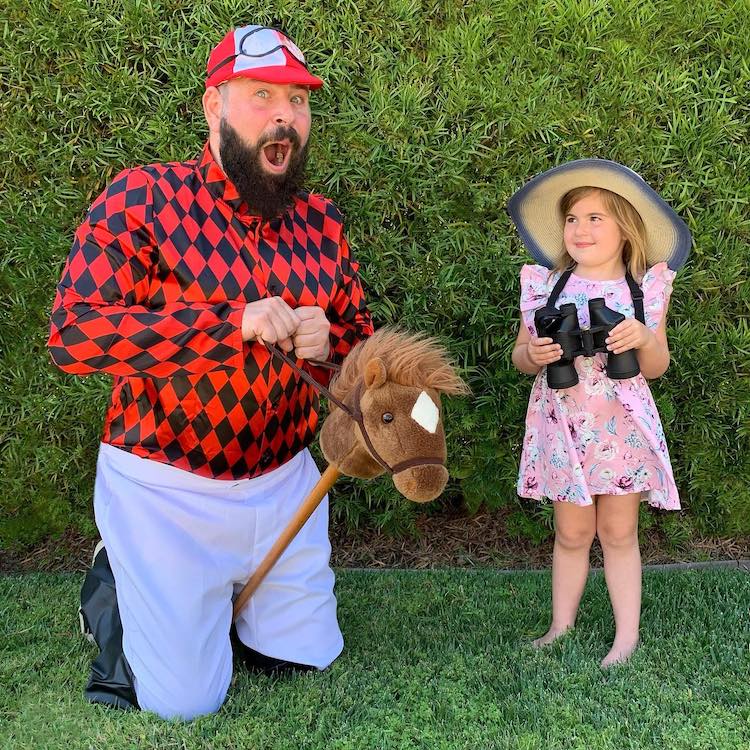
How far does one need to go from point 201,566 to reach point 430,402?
900 mm

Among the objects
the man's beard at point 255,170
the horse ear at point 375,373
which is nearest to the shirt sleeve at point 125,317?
the man's beard at point 255,170

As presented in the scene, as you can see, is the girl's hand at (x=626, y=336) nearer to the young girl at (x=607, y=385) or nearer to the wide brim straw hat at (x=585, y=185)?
the young girl at (x=607, y=385)

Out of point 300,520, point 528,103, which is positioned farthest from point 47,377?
point 528,103

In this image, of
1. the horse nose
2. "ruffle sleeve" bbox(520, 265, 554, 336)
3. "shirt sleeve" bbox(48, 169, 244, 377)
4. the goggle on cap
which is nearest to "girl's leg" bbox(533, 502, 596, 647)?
"ruffle sleeve" bbox(520, 265, 554, 336)

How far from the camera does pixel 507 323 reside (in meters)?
3.79

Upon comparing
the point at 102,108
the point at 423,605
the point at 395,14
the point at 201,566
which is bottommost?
the point at 423,605

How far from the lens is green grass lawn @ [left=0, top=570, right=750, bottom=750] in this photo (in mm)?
2420

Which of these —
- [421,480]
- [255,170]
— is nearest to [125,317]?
[255,170]

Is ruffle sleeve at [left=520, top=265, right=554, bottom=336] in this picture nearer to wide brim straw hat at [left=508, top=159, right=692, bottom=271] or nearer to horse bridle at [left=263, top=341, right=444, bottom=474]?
wide brim straw hat at [left=508, top=159, right=692, bottom=271]

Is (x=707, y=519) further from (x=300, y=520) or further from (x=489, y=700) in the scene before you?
(x=300, y=520)

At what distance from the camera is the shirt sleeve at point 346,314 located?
9.70 ft

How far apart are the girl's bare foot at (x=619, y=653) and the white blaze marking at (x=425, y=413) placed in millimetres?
1060

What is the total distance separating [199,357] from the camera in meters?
2.46

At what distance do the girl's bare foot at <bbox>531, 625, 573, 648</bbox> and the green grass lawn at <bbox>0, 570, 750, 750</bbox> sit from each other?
4 cm
